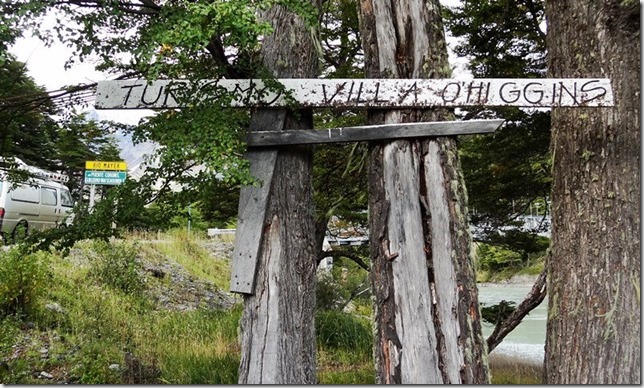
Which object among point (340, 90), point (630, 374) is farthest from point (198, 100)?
Result: point (630, 374)

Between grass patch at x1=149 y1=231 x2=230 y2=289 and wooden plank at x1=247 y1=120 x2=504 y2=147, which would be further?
grass patch at x1=149 y1=231 x2=230 y2=289

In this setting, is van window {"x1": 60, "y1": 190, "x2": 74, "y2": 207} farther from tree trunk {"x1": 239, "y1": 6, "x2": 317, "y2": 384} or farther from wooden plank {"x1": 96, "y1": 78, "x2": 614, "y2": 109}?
wooden plank {"x1": 96, "y1": 78, "x2": 614, "y2": 109}

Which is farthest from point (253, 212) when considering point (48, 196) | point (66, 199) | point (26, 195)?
point (66, 199)

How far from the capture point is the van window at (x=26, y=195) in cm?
772

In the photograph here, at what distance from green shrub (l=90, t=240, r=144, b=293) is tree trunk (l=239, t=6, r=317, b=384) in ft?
17.6

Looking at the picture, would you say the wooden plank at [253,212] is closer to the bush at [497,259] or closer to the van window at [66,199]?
the van window at [66,199]

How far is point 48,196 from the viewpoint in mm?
8602

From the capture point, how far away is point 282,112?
2.61m

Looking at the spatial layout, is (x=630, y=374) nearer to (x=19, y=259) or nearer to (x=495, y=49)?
(x=495, y=49)

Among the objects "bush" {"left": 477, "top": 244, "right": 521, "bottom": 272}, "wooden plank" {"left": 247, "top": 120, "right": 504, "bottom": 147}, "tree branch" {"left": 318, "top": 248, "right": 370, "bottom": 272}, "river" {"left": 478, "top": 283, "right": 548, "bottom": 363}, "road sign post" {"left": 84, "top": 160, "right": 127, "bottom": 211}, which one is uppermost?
"road sign post" {"left": 84, "top": 160, "right": 127, "bottom": 211}

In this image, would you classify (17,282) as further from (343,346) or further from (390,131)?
(390,131)

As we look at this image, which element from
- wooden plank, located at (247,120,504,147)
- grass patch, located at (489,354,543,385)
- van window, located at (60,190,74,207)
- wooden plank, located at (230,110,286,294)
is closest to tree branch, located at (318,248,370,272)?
grass patch, located at (489,354,543,385)

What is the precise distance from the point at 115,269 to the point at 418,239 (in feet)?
21.0

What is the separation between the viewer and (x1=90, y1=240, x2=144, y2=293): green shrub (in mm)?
7480
